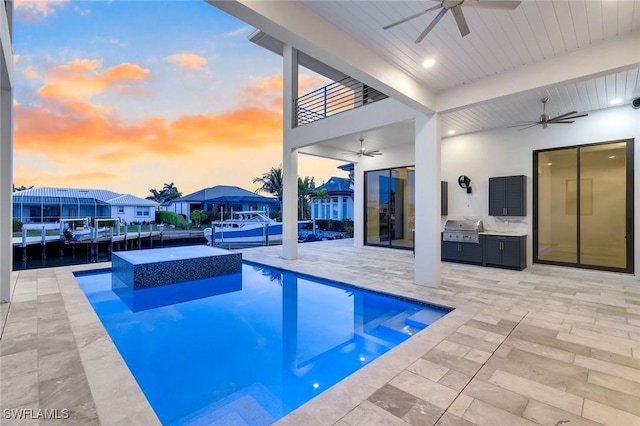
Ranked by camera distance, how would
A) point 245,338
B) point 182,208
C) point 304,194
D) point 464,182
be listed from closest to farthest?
point 245,338 < point 464,182 < point 182,208 < point 304,194

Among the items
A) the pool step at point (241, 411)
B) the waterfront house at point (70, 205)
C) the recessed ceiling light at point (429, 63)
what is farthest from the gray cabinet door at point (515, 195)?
the waterfront house at point (70, 205)

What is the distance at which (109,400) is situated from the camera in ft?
6.59

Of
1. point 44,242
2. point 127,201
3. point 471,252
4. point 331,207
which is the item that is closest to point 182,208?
point 127,201

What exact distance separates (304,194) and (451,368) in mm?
20131

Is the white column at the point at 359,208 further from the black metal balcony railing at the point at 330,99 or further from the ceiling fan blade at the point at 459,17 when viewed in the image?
the ceiling fan blade at the point at 459,17

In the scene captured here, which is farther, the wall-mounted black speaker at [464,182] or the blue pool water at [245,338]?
the wall-mounted black speaker at [464,182]

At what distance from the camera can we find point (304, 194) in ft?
73.0

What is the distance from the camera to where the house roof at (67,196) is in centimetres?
953

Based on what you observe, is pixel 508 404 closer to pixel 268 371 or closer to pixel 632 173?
pixel 268 371

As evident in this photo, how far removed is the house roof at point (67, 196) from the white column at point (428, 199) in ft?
36.8

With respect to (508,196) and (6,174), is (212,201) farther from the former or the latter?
(508,196)

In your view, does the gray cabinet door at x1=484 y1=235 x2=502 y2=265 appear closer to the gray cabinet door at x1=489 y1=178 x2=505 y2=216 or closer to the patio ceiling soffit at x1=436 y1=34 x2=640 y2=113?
the gray cabinet door at x1=489 y1=178 x2=505 y2=216

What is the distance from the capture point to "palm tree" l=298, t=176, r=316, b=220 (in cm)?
2072

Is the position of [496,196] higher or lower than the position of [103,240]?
higher
